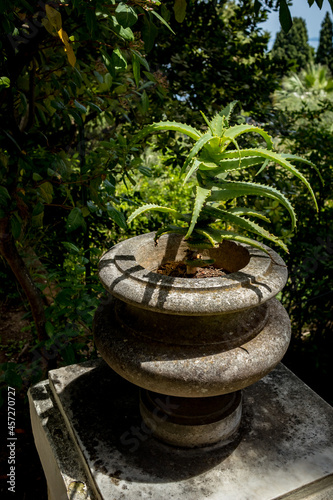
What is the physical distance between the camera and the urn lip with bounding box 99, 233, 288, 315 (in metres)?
1.30

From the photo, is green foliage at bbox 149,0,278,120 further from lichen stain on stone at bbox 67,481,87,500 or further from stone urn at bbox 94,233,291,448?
lichen stain on stone at bbox 67,481,87,500

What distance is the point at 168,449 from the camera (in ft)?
5.29

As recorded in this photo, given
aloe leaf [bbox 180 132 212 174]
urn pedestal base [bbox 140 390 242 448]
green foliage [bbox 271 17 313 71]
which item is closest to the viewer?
aloe leaf [bbox 180 132 212 174]

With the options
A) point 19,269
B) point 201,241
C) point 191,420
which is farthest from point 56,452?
point 201,241

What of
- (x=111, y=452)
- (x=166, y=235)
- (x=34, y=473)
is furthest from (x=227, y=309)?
(x=34, y=473)

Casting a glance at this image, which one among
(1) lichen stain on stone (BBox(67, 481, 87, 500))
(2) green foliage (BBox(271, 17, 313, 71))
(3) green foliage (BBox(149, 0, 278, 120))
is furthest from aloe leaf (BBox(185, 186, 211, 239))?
(2) green foliage (BBox(271, 17, 313, 71))

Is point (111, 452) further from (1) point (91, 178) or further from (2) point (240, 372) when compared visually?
(1) point (91, 178)

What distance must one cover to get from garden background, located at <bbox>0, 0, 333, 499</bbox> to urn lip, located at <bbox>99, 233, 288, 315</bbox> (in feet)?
1.78

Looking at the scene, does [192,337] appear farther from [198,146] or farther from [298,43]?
[298,43]

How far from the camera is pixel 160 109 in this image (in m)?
2.70

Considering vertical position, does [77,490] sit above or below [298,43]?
below

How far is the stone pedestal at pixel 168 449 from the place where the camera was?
1438 millimetres

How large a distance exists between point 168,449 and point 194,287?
0.73 m

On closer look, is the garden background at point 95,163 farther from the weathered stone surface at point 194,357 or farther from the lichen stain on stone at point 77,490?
the weathered stone surface at point 194,357
